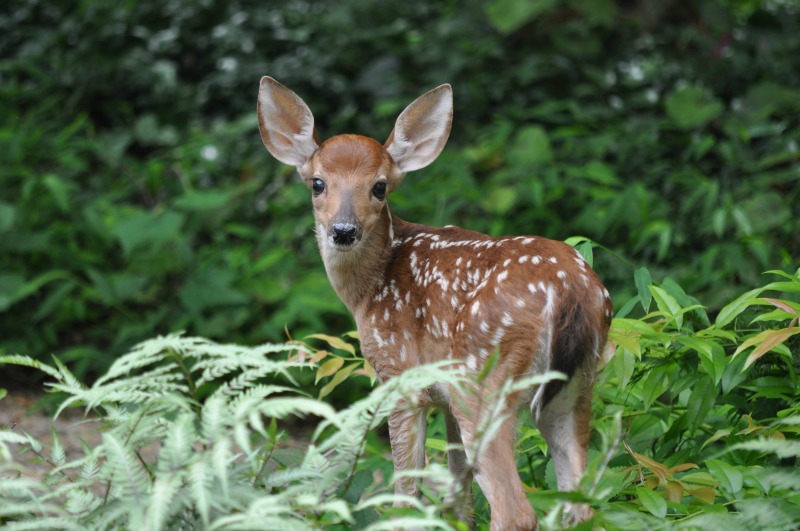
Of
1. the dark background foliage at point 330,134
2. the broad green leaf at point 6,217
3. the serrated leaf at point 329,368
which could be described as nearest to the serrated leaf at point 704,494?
the serrated leaf at point 329,368

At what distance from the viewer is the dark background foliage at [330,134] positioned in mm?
7078

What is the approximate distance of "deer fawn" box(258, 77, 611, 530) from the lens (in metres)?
3.09

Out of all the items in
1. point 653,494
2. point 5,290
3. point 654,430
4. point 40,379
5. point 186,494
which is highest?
point 186,494

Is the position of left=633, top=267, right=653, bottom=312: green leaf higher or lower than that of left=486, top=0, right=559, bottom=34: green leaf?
higher

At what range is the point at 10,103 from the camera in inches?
360

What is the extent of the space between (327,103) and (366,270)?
224 inches

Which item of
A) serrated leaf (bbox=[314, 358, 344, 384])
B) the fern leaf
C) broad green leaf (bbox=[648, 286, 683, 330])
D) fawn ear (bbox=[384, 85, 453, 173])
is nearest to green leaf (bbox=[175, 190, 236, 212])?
fawn ear (bbox=[384, 85, 453, 173])

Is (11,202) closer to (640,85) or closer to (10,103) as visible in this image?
(10,103)

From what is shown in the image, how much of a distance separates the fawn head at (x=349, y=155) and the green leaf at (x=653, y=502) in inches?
52.7

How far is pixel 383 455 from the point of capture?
4.22 m

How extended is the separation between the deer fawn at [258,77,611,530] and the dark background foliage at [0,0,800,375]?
8.73 ft

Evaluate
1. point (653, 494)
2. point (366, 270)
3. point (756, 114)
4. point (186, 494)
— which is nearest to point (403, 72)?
point (756, 114)

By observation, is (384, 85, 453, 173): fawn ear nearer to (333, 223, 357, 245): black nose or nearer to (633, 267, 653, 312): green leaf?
(333, 223, 357, 245): black nose

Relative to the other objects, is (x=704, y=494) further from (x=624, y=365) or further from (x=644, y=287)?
(x=644, y=287)
